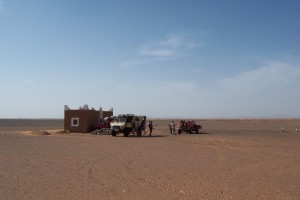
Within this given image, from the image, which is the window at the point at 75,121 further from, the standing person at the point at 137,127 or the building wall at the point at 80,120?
the standing person at the point at 137,127

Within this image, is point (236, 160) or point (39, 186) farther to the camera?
point (236, 160)

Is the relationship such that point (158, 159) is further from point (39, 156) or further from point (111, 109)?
point (111, 109)

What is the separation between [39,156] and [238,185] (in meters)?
10.8

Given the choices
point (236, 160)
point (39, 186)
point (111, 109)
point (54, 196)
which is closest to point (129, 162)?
point (236, 160)

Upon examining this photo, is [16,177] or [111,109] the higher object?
[111,109]

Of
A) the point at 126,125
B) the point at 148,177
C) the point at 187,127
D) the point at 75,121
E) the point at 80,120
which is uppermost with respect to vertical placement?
the point at 80,120

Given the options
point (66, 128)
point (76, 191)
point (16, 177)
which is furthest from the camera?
point (66, 128)

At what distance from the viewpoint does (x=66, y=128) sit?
153 feet

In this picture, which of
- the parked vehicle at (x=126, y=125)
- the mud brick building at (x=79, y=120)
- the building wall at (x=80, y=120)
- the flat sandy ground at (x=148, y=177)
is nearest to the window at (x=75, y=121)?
the mud brick building at (x=79, y=120)

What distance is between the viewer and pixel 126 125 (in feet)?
130

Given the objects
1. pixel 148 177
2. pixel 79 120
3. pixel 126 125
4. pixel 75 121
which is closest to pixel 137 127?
pixel 126 125

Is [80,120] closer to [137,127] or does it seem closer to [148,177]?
[137,127]

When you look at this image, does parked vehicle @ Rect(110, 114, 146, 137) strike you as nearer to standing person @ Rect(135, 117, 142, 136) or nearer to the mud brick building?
standing person @ Rect(135, 117, 142, 136)

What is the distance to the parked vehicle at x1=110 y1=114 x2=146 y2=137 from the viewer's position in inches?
1558
